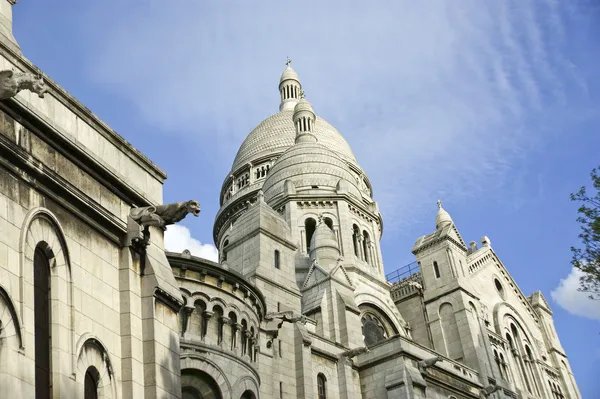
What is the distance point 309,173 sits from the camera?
173 feet

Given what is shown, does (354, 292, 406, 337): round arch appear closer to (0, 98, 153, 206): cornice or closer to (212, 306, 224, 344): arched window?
(212, 306, 224, 344): arched window

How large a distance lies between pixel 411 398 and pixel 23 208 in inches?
927

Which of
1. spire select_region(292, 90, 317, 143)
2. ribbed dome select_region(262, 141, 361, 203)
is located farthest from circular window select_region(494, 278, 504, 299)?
spire select_region(292, 90, 317, 143)

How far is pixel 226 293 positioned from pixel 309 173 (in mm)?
26803

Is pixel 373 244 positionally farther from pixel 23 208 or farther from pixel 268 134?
pixel 23 208

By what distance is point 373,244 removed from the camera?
51906 mm

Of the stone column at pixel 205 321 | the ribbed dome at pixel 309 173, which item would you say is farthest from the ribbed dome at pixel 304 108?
the stone column at pixel 205 321

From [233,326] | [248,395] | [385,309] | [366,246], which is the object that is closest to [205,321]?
[233,326]

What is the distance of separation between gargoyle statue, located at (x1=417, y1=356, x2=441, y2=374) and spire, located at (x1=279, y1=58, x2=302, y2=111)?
46.3 meters

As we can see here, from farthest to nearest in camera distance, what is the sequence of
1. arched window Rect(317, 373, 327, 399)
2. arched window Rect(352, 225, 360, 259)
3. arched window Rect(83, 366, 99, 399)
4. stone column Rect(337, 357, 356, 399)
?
1. arched window Rect(352, 225, 360, 259)
2. stone column Rect(337, 357, 356, 399)
3. arched window Rect(317, 373, 327, 399)
4. arched window Rect(83, 366, 99, 399)

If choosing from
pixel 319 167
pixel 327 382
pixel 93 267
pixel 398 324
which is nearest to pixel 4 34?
pixel 93 267

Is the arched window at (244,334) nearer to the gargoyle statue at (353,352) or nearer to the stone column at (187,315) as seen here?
the stone column at (187,315)

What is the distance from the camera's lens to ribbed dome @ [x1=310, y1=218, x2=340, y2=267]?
1655 inches

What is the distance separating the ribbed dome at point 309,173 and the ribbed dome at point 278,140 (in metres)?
10.7
